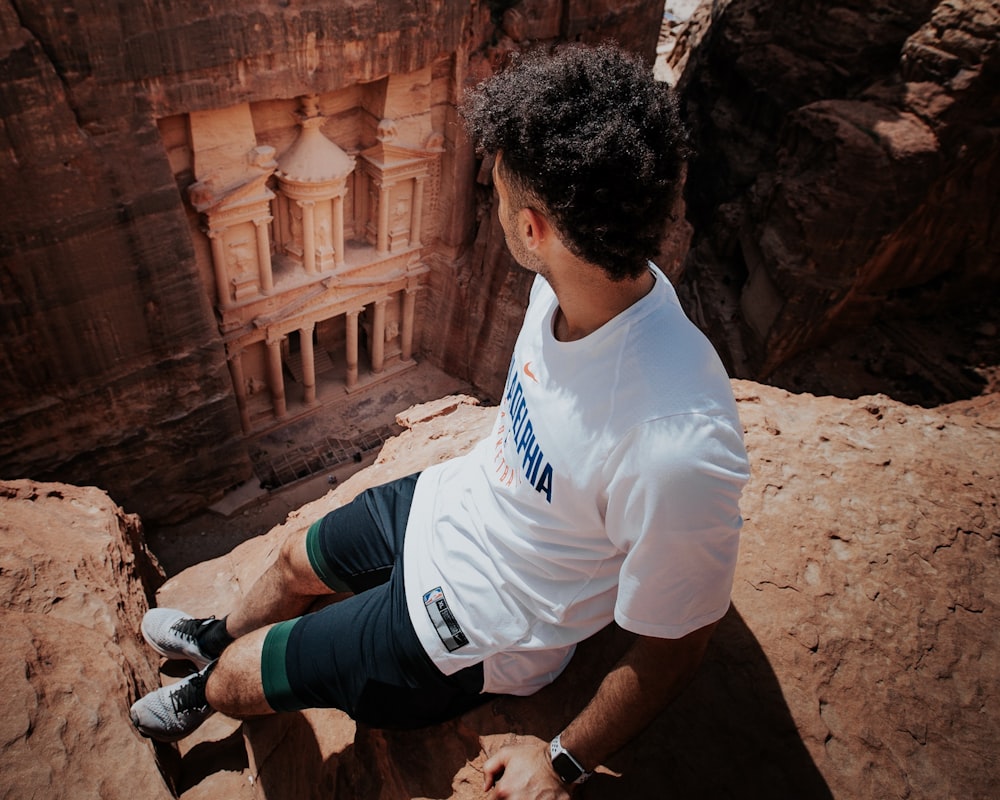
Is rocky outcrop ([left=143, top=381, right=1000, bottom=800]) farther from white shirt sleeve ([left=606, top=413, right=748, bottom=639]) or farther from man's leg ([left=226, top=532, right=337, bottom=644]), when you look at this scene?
Result: white shirt sleeve ([left=606, top=413, right=748, bottom=639])

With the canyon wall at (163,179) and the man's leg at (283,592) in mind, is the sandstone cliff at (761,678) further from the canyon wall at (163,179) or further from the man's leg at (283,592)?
the canyon wall at (163,179)

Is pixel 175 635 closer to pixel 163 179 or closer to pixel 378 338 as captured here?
pixel 163 179

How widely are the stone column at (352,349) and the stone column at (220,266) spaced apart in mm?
2092

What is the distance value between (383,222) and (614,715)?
9601 millimetres

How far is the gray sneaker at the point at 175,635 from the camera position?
369 cm

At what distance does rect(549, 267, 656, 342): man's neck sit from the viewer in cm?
226

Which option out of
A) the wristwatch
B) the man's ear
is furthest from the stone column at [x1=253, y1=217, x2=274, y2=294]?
the wristwatch

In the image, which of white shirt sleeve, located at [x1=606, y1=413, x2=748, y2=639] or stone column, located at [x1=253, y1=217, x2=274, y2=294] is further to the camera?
stone column, located at [x1=253, y1=217, x2=274, y2=294]

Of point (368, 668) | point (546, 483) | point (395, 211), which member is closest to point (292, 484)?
point (395, 211)

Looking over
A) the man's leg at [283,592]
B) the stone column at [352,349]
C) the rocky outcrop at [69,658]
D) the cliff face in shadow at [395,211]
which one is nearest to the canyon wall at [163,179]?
the cliff face in shadow at [395,211]

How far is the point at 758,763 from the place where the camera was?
9.12 ft

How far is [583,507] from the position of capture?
2.27 meters

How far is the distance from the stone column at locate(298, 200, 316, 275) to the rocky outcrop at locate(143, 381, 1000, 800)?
24.7ft

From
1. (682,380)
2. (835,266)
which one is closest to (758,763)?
(682,380)
